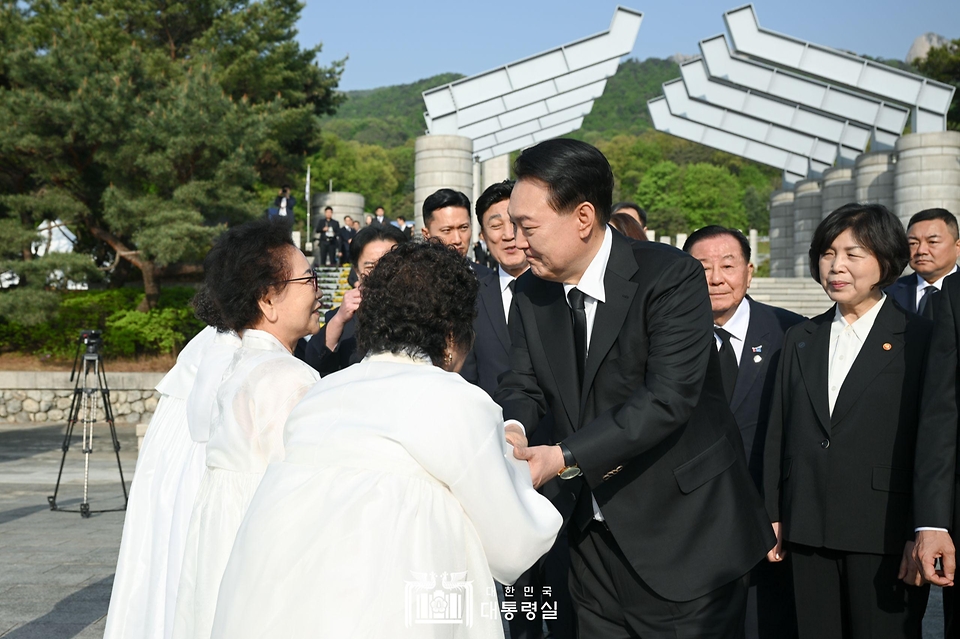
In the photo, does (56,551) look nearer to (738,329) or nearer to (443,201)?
(443,201)

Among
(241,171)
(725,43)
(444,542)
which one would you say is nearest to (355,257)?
(444,542)

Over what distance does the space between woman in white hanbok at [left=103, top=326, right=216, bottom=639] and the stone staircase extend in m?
17.3

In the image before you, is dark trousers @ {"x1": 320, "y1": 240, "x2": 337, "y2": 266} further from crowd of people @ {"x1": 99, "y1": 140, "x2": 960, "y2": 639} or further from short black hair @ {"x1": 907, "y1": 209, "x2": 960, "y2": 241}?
crowd of people @ {"x1": 99, "y1": 140, "x2": 960, "y2": 639}

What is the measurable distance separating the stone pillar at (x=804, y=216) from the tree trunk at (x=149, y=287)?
63.8 feet

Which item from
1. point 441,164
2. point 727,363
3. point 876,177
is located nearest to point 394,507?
point 727,363

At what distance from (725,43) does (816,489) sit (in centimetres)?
2219

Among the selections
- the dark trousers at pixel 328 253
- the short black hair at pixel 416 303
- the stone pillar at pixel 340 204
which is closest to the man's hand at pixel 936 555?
the short black hair at pixel 416 303

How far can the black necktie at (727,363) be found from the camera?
3992 millimetres

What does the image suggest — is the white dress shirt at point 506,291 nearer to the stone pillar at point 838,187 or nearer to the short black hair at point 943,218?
the short black hair at point 943,218

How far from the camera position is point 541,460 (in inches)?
101

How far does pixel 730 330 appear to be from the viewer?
411cm

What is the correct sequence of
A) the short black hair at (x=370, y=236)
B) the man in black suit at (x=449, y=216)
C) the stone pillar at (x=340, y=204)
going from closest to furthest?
1. the short black hair at (x=370, y=236)
2. the man in black suit at (x=449, y=216)
3. the stone pillar at (x=340, y=204)

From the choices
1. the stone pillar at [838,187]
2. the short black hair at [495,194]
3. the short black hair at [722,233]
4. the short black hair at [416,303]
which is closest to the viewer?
the short black hair at [416,303]

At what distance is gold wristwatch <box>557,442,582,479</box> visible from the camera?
8.66ft
